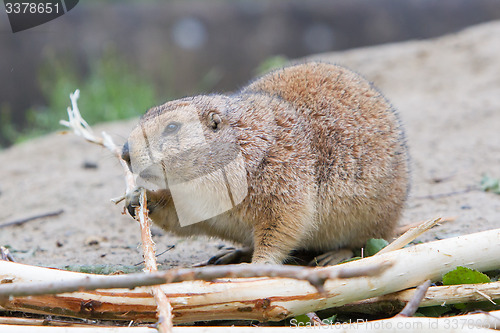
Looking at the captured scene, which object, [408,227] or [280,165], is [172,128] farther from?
[408,227]

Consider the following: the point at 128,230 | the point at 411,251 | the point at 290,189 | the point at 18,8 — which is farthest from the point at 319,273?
the point at 18,8

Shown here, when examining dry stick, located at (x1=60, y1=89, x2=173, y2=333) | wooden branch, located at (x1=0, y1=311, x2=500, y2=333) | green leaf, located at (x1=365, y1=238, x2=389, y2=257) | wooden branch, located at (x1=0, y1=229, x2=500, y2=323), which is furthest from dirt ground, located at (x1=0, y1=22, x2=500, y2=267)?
wooden branch, located at (x1=0, y1=311, x2=500, y2=333)

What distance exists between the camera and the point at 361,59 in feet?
30.9

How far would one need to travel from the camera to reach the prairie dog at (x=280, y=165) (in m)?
3.13

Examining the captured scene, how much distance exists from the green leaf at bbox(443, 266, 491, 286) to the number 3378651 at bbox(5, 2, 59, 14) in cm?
302

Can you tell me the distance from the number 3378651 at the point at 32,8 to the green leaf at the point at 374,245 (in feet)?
8.59

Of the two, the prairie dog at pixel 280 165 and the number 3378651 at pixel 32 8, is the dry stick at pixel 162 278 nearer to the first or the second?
the prairie dog at pixel 280 165

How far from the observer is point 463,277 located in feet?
8.29

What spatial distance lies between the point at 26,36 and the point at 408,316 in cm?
1009

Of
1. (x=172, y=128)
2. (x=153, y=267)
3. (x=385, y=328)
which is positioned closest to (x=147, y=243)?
(x=153, y=267)

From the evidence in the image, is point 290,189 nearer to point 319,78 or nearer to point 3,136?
point 319,78

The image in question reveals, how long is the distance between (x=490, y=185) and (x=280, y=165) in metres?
2.28

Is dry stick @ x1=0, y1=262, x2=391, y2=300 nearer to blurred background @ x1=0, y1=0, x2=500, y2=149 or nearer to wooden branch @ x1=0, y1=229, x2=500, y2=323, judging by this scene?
wooden branch @ x1=0, y1=229, x2=500, y2=323

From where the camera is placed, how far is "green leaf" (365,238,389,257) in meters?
3.31
